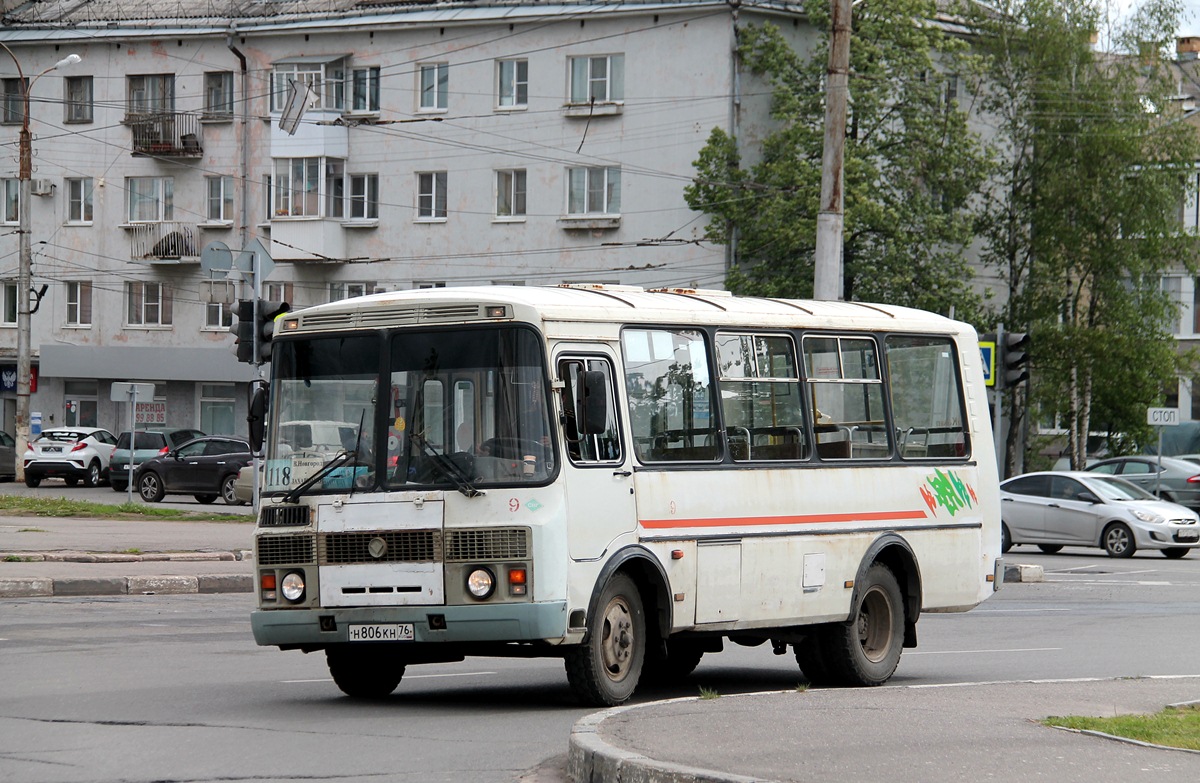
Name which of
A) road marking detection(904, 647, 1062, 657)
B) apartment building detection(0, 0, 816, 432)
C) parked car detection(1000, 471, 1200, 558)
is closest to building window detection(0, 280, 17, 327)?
apartment building detection(0, 0, 816, 432)

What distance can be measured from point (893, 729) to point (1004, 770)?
1241 mm

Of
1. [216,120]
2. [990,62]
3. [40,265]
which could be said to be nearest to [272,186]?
[216,120]

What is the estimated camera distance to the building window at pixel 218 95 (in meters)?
56.4

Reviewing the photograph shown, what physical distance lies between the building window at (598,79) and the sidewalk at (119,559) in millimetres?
23759

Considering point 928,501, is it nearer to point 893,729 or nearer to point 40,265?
point 893,729

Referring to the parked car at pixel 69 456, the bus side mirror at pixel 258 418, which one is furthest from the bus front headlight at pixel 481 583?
the parked car at pixel 69 456

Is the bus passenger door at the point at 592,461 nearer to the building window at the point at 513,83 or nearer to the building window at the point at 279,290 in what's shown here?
the building window at the point at 513,83

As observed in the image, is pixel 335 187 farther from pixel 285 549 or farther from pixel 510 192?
pixel 285 549

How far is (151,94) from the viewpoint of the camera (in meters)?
57.6

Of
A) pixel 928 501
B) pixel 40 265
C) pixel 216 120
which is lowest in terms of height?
pixel 928 501

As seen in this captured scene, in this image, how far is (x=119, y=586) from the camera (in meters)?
20.8

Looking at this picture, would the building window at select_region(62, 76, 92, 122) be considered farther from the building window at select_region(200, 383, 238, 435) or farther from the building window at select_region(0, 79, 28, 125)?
the building window at select_region(200, 383, 238, 435)

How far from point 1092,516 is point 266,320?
1606 cm

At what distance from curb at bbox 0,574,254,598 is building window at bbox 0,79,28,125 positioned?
4139 cm
